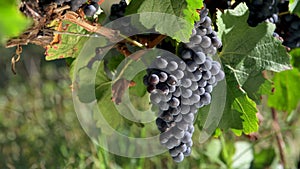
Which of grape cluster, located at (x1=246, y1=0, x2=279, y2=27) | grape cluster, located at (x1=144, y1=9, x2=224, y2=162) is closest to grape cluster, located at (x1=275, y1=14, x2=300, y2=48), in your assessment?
grape cluster, located at (x1=246, y1=0, x2=279, y2=27)

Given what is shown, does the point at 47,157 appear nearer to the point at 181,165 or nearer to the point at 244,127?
the point at 181,165

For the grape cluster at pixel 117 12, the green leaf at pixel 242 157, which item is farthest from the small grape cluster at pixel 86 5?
the green leaf at pixel 242 157

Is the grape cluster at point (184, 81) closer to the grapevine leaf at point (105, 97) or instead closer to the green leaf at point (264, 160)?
the grapevine leaf at point (105, 97)

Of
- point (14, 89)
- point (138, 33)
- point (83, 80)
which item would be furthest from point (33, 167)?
point (14, 89)

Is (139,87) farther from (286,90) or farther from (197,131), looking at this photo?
(197,131)

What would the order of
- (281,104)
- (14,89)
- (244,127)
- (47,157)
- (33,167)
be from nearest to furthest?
(244,127) < (281,104) < (33,167) < (47,157) < (14,89)

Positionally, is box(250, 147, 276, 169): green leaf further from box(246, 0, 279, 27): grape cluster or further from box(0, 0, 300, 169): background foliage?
box(246, 0, 279, 27): grape cluster
